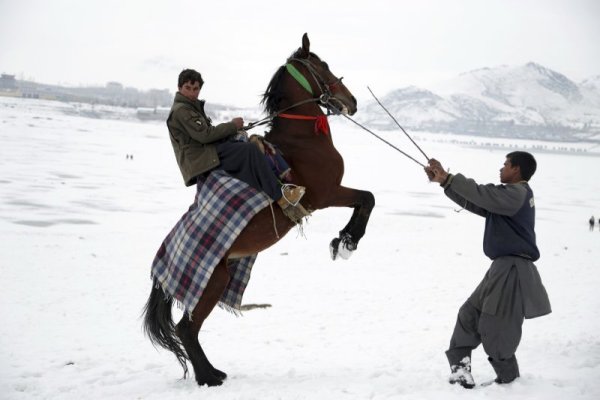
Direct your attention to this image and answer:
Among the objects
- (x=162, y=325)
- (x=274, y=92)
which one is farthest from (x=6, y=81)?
(x=274, y=92)

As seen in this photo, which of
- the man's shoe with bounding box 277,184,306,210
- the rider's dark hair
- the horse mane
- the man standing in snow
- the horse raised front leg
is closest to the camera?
the man standing in snow

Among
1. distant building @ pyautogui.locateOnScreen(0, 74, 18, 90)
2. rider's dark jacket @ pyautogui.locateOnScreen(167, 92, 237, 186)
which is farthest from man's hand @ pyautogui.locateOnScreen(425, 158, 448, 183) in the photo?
distant building @ pyautogui.locateOnScreen(0, 74, 18, 90)

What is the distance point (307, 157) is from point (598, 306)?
8220 mm

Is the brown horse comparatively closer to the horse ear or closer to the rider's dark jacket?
the horse ear

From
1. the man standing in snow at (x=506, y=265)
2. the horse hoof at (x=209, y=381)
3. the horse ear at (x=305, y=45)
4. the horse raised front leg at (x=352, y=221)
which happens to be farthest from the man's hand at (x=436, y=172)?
the horse hoof at (x=209, y=381)

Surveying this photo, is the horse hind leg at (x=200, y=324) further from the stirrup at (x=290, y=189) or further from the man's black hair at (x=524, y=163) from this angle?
the man's black hair at (x=524, y=163)

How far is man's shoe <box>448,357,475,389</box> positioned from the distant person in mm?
1870

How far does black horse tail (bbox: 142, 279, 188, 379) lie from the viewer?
5.15 meters

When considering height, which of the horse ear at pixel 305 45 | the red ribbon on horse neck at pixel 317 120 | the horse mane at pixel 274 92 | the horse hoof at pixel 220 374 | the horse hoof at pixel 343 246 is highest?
the horse ear at pixel 305 45

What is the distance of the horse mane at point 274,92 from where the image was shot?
504 cm

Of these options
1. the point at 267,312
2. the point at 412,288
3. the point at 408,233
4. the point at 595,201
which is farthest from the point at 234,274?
the point at 595,201

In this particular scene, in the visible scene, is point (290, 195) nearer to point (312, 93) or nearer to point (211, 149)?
point (211, 149)

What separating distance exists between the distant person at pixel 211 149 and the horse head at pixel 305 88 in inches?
18.4

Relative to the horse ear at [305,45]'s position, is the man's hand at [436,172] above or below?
below
